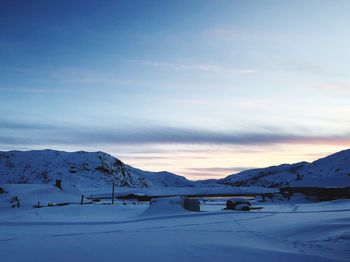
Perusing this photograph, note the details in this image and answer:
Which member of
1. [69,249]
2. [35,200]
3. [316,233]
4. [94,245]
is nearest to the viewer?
[69,249]

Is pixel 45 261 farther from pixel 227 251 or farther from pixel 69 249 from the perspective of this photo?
pixel 227 251

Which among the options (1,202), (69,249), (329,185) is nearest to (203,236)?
(69,249)

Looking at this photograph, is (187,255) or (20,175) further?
(20,175)

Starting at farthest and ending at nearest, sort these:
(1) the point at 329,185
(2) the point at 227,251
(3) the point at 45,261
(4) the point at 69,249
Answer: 1. (1) the point at 329,185
2. (4) the point at 69,249
3. (2) the point at 227,251
4. (3) the point at 45,261

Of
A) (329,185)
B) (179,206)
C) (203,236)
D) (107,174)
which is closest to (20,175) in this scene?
(107,174)

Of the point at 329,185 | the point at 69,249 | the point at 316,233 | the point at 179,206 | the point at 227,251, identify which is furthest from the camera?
the point at 329,185

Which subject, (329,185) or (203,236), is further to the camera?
(329,185)

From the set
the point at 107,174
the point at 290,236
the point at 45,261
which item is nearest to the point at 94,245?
the point at 45,261

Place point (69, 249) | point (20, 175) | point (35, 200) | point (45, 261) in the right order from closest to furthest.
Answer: point (45, 261), point (69, 249), point (35, 200), point (20, 175)

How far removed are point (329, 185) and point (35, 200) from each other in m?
47.2

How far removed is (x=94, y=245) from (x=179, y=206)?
19.0 metres

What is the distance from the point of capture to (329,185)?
66.2 meters

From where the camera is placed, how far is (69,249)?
42.0 ft

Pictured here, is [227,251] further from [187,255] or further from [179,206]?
[179,206]
